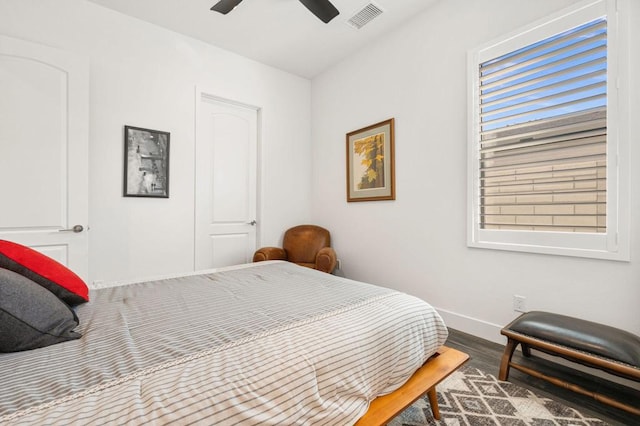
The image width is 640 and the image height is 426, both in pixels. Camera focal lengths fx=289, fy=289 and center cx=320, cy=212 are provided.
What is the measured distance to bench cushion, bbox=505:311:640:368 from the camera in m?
1.41

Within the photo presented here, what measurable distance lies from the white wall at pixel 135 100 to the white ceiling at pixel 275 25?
0.16 meters

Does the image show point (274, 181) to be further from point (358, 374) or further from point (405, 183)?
point (358, 374)

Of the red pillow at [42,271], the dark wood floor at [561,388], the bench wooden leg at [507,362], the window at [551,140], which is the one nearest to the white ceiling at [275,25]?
the window at [551,140]

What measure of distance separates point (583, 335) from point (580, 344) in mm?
61

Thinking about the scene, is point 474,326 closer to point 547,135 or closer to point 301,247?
point 547,135

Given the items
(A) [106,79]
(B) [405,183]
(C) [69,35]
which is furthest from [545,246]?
(C) [69,35]

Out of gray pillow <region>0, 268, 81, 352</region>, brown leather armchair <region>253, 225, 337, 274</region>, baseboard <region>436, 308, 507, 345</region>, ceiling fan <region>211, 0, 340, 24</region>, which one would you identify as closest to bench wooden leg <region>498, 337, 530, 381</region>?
baseboard <region>436, 308, 507, 345</region>

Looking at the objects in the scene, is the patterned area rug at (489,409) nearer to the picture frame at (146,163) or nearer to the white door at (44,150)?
the white door at (44,150)

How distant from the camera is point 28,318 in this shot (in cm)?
89

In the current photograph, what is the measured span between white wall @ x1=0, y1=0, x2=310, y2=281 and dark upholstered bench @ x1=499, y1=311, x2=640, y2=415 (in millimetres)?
2775

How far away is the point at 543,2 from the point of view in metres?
2.03

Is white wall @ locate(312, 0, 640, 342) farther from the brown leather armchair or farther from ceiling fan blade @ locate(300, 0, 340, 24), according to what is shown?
ceiling fan blade @ locate(300, 0, 340, 24)

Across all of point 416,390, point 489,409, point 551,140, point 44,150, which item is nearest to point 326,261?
point 489,409

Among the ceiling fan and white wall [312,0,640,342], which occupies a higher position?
the ceiling fan
